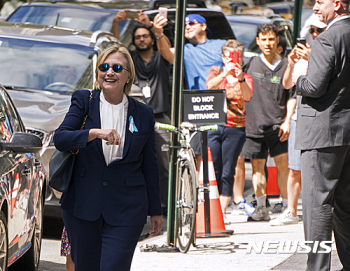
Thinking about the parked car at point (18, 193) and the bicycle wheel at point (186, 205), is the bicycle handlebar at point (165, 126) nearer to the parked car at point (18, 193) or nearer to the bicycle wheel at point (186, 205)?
the bicycle wheel at point (186, 205)

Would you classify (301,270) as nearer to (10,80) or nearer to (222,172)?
(222,172)

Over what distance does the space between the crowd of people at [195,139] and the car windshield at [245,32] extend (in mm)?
4891

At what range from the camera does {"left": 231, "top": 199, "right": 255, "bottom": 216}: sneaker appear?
866cm

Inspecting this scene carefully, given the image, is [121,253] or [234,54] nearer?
[121,253]

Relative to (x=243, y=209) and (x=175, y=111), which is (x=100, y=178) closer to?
(x=175, y=111)

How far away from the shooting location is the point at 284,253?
256 inches

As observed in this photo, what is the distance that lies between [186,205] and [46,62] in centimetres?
304

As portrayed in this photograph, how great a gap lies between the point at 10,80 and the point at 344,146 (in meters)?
4.64

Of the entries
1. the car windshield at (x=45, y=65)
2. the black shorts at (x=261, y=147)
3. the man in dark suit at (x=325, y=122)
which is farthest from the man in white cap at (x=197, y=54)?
the man in dark suit at (x=325, y=122)

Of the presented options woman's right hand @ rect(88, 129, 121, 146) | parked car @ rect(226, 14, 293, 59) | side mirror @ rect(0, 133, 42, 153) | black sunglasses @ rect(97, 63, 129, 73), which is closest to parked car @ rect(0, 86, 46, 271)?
side mirror @ rect(0, 133, 42, 153)

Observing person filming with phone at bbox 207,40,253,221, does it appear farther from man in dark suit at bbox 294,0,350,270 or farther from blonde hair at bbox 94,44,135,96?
blonde hair at bbox 94,44,135,96

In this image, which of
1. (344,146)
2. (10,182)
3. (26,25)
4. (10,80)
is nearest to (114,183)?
(10,182)

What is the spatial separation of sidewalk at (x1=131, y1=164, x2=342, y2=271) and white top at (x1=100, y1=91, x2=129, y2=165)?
2.21 meters

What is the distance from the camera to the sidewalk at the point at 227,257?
6.02 m
